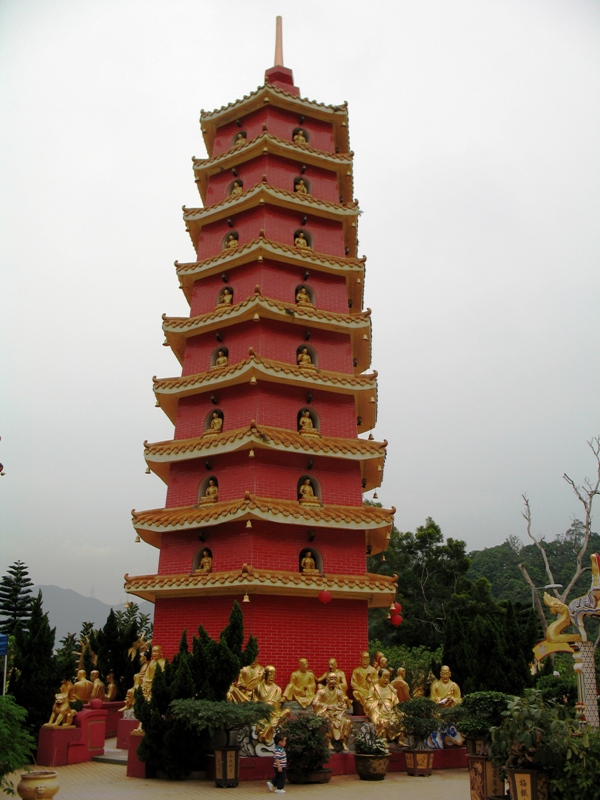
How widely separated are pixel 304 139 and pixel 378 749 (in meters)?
16.8

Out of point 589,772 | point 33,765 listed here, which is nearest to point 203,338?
point 33,765

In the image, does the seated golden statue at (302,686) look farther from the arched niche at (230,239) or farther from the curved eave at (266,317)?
the arched niche at (230,239)

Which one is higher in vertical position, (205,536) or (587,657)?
(205,536)

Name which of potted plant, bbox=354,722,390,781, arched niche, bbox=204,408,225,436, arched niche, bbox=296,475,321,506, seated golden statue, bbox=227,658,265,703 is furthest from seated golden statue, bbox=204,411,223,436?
potted plant, bbox=354,722,390,781

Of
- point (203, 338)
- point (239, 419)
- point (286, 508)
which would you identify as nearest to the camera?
point (286, 508)

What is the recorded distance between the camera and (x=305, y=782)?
1238 centimetres

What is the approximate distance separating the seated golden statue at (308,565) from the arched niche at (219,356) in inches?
217

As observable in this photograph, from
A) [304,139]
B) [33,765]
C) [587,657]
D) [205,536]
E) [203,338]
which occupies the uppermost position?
[304,139]

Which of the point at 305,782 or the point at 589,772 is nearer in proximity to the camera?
the point at 589,772

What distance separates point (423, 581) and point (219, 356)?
24.2m

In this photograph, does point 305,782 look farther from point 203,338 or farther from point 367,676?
point 203,338

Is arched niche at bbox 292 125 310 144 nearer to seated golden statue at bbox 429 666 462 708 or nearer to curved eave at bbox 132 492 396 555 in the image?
curved eave at bbox 132 492 396 555

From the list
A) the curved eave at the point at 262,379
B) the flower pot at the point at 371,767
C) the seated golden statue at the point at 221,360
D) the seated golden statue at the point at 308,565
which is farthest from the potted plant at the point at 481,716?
the seated golden statue at the point at 221,360

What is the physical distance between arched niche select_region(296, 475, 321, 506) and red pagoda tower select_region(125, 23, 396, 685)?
0.04 meters
